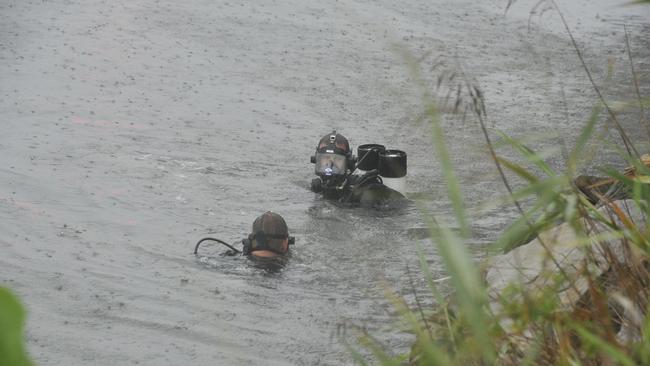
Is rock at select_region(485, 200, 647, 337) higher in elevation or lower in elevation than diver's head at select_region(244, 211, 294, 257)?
higher

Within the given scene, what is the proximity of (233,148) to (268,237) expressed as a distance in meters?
5.71

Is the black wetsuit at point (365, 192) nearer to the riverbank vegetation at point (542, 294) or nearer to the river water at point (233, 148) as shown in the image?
the river water at point (233, 148)

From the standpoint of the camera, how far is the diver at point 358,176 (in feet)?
42.5

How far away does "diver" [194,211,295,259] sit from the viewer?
35.8 feet

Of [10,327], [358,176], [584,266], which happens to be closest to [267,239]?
[358,176]

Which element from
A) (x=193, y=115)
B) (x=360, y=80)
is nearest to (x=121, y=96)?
(x=193, y=115)

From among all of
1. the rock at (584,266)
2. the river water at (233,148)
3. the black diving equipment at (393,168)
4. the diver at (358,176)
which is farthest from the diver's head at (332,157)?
the rock at (584,266)

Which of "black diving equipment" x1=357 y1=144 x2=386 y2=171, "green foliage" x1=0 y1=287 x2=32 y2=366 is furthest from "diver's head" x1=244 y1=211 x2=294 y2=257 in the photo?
"green foliage" x1=0 y1=287 x2=32 y2=366

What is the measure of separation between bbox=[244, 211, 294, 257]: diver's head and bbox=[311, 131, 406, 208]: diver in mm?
1855

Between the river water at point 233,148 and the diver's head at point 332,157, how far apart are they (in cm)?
59

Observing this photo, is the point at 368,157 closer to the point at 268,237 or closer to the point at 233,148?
the point at 268,237

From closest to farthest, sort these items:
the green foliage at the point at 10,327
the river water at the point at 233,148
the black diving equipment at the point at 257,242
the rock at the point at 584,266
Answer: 1. the green foliage at the point at 10,327
2. the rock at the point at 584,266
3. the river water at the point at 233,148
4. the black diving equipment at the point at 257,242

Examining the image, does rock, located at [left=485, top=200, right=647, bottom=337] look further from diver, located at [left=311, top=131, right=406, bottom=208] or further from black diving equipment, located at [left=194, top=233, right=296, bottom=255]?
diver, located at [left=311, top=131, right=406, bottom=208]

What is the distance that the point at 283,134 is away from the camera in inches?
690
